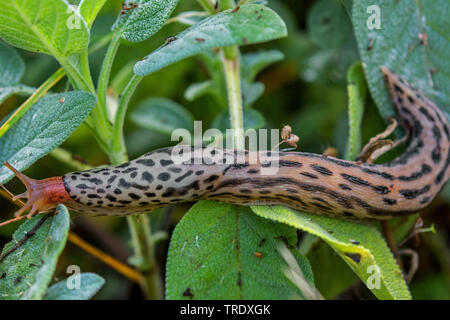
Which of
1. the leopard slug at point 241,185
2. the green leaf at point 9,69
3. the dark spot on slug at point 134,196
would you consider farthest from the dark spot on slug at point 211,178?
the green leaf at point 9,69

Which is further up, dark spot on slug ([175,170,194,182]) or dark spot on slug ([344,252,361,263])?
dark spot on slug ([175,170,194,182])

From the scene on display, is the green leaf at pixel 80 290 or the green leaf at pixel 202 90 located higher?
the green leaf at pixel 202 90

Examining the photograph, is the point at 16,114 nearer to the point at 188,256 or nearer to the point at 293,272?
the point at 188,256

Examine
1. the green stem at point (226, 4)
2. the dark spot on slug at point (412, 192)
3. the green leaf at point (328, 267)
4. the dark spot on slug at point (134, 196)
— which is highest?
the green stem at point (226, 4)

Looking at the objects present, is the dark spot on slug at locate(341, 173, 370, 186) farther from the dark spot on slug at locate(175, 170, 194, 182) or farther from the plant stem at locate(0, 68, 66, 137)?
the plant stem at locate(0, 68, 66, 137)

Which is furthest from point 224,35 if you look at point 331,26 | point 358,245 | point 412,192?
point 331,26

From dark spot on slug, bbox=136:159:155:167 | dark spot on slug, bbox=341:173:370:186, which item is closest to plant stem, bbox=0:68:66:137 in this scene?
dark spot on slug, bbox=136:159:155:167

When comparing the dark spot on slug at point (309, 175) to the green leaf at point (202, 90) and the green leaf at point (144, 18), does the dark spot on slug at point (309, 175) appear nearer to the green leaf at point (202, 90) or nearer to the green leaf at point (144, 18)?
the green leaf at point (144, 18)
